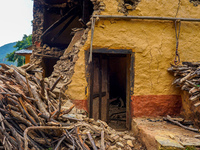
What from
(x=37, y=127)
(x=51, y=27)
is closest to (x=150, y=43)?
(x=37, y=127)

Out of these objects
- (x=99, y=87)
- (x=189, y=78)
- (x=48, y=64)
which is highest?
(x=48, y=64)

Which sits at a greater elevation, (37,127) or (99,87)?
(99,87)

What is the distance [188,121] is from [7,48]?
226ft

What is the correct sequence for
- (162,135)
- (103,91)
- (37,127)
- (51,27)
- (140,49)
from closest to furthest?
(37,127)
(162,135)
(140,49)
(103,91)
(51,27)

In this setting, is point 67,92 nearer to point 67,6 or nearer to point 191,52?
point 191,52

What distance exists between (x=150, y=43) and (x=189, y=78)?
1199mm

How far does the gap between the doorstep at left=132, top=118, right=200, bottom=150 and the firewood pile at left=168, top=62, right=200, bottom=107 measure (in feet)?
2.01

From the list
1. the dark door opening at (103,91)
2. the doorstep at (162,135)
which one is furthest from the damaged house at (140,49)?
the doorstep at (162,135)

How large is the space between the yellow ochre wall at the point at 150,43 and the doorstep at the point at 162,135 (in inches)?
15.9

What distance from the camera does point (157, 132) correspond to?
3.11 meters

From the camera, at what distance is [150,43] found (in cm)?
403

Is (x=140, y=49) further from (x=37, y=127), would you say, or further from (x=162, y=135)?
(x=37, y=127)

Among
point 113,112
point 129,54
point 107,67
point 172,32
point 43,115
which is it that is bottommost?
point 113,112

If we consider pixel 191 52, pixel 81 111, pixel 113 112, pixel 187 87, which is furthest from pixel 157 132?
pixel 113 112
